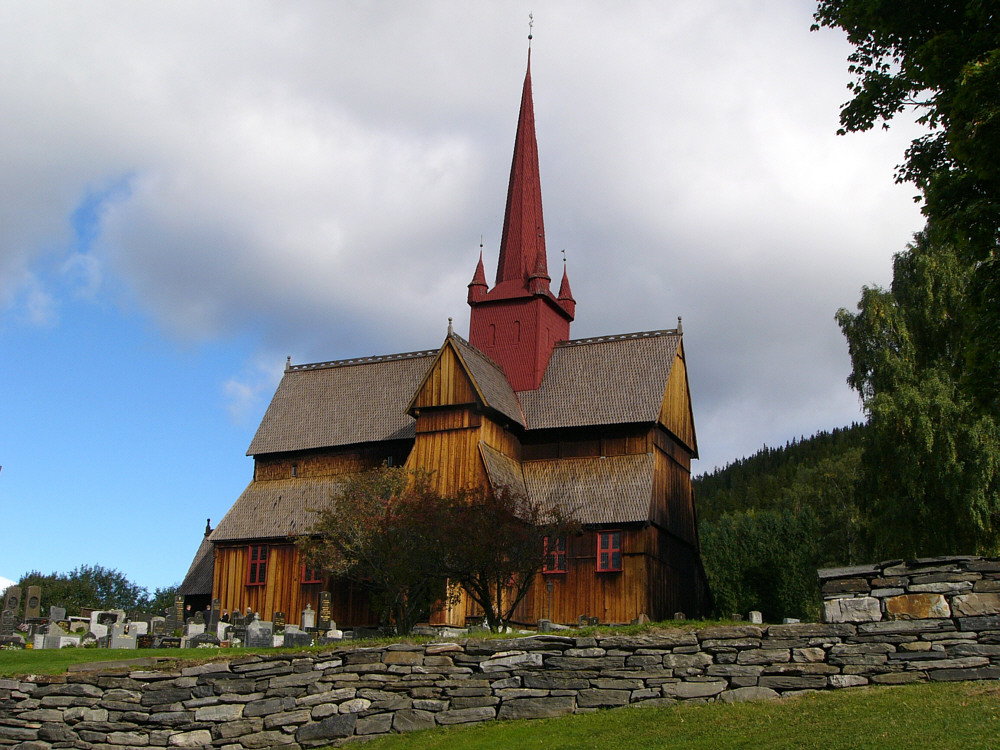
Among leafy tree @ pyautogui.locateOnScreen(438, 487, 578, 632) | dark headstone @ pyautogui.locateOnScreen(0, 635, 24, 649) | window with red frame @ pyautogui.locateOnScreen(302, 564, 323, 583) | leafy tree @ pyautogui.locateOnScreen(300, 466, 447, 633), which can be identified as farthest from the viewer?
window with red frame @ pyautogui.locateOnScreen(302, 564, 323, 583)

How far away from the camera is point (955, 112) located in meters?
14.4

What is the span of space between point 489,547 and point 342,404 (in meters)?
18.7

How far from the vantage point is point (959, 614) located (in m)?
15.8

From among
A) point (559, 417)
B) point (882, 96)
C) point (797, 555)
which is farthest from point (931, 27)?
point (797, 555)

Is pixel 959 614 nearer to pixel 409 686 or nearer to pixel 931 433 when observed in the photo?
pixel 409 686

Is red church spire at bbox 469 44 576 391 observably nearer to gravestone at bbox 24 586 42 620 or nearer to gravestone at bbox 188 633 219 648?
gravestone at bbox 188 633 219 648

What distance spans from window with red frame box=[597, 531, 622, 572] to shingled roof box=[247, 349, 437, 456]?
9.25 meters

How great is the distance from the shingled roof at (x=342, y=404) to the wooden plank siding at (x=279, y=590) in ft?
15.7

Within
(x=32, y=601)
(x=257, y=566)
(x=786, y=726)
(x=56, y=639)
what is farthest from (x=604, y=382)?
(x=786, y=726)

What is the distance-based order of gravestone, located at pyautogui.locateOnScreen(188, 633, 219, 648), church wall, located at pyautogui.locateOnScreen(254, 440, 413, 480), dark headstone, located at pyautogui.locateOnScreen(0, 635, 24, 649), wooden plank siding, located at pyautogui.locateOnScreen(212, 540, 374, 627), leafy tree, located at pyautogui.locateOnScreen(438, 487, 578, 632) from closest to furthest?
1. leafy tree, located at pyautogui.locateOnScreen(438, 487, 578, 632)
2. gravestone, located at pyautogui.locateOnScreen(188, 633, 219, 648)
3. dark headstone, located at pyautogui.locateOnScreen(0, 635, 24, 649)
4. wooden plank siding, located at pyautogui.locateOnScreen(212, 540, 374, 627)
5. church wall, located at pyautogui.locateOnScreen(254, 440, 413, 480)

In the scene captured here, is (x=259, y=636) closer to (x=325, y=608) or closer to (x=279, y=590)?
(x=325, y=608)

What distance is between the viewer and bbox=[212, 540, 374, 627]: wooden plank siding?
39.8 meters

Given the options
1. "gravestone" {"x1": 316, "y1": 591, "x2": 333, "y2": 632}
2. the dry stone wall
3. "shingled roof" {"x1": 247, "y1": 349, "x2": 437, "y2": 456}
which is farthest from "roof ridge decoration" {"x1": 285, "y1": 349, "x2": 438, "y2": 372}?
the dry stone wall

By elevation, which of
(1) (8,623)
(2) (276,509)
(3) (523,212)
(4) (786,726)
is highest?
(3) (523,212)
